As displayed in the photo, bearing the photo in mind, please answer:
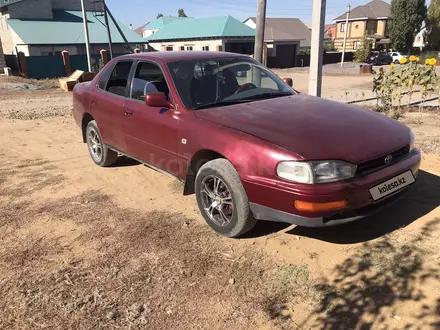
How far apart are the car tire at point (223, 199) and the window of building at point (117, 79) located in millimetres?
1913

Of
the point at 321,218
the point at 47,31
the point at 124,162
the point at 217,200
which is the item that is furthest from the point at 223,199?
the point at 47,31

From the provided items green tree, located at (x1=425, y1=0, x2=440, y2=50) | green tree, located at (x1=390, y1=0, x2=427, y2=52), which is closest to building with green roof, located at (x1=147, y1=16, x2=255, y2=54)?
green tree, located at (x1=390, y1=0, x2=427, y2=52)

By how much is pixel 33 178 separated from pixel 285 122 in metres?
3.90

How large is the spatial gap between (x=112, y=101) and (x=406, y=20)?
51.4 meters

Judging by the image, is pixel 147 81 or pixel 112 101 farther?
pixel 112 101

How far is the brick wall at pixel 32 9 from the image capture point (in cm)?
3441

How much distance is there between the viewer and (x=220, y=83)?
13.8ft

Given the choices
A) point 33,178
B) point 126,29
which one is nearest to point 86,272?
point 33,178

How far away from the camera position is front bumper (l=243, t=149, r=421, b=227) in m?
2.89

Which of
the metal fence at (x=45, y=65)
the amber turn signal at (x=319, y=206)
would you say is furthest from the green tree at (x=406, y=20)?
the amber turn signal at (x=319, y=206)

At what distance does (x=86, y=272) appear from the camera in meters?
3.13

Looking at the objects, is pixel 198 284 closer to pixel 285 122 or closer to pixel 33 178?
pixel 285 122

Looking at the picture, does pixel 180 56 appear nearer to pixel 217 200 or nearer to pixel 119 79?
pixel 119 79

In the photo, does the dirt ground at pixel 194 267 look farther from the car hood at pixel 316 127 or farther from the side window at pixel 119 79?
the side window at pixel 119 79
